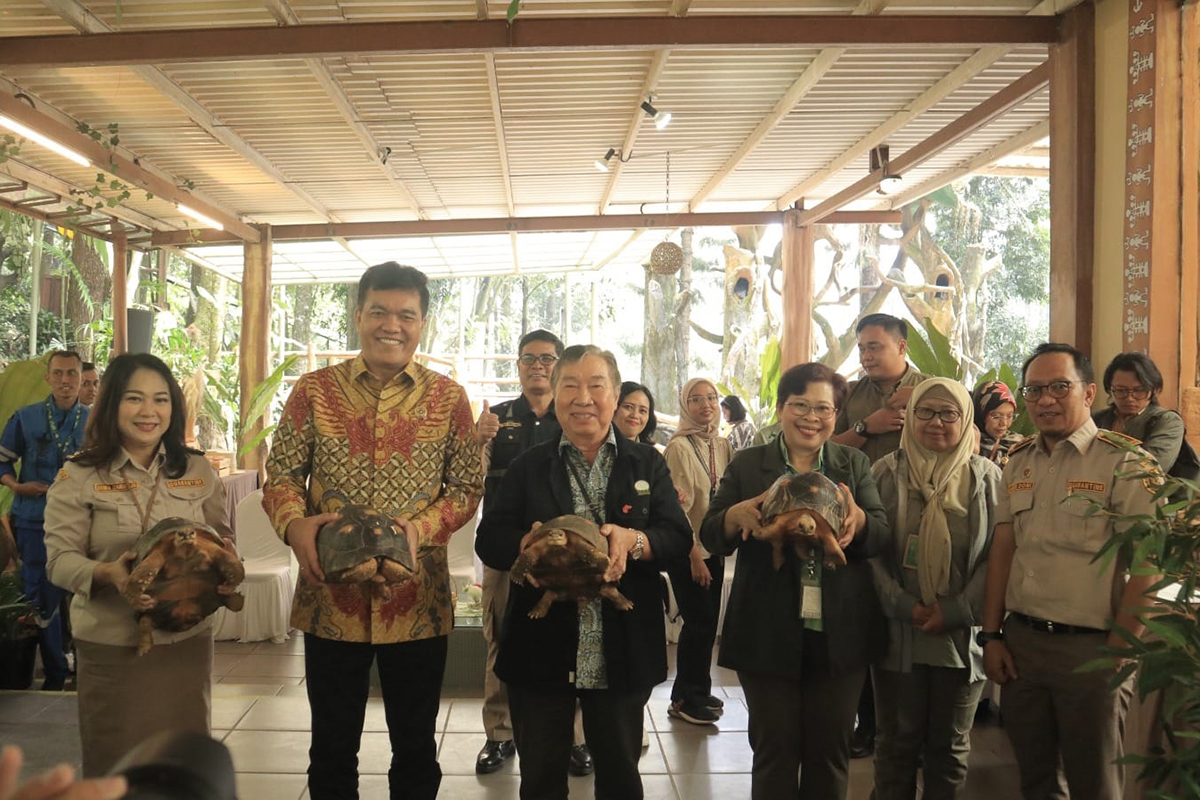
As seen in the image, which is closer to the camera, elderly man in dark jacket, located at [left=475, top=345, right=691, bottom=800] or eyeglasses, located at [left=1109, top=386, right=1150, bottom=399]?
elderly man in dark jacket, located at [left=475, top=345, right=691, bottom=800]

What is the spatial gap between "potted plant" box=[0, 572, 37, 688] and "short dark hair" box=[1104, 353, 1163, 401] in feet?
16.7

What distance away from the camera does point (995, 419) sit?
13.5ft

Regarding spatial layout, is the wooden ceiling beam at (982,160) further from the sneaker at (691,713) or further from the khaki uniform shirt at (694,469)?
the sneaker at (691,713)

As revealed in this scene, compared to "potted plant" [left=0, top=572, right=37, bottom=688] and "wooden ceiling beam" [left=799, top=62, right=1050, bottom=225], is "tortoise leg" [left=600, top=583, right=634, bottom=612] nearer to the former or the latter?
"potted plant" [left=0, top=572, right=37, bottom=688]

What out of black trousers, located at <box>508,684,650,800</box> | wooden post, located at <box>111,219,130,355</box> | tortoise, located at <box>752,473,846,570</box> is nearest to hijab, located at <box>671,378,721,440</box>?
tortoise, located at <box>752,473,846,570</box>

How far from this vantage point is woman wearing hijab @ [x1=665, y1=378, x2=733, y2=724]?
13.3 ft

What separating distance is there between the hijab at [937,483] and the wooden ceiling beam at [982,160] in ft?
14.9

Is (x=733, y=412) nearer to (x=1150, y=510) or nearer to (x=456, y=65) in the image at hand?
(x=456, y=65)

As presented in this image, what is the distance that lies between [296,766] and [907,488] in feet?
8.66

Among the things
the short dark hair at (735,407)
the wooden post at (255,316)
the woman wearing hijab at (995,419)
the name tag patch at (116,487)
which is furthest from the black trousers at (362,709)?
the wooden post at (255,316)

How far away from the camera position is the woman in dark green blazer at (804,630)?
247cm

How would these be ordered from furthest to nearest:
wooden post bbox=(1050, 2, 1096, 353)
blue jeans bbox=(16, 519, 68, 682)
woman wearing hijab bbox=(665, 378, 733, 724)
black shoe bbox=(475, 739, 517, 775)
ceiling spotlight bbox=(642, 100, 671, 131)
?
ceiling spotlight bbox=(642, 100, 671, 131) < blue jeans bbox=(16, 519, 68, 682) < wooden post bbox=(1050, 2, 1096, 353) < woman wearing hijab bbox=(665, 378, 733, 724) < black shoe bbox=(475, 739, 517, 775)

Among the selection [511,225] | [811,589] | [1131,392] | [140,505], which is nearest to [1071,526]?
[811,589]

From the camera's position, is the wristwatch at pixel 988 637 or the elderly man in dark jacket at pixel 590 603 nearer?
the elderly man in dark jacket at pixel 590 603
